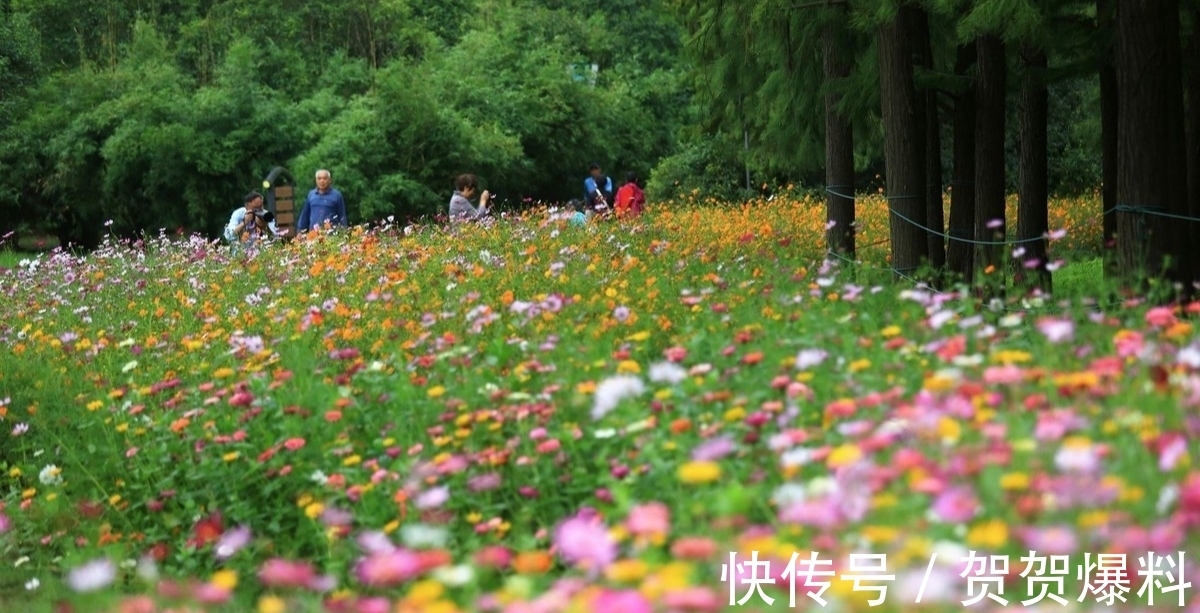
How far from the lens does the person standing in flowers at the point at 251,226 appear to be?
1250cm

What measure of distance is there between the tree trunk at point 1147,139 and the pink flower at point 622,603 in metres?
5.67

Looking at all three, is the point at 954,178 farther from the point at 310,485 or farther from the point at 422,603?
the point at 422,603

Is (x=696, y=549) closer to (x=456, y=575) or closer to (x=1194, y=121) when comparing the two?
(x=456, y=575)

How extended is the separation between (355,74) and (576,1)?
1572 cm

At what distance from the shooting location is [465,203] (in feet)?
44.4

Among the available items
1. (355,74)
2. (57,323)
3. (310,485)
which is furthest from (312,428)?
(355,74)

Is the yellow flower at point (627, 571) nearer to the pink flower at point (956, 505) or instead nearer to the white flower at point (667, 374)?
the pink flower at point (956, 505)

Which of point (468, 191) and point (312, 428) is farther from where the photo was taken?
point (468, 191)

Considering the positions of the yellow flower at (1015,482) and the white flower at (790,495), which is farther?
the white flower at (790,495)

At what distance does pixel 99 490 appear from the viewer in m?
6.02

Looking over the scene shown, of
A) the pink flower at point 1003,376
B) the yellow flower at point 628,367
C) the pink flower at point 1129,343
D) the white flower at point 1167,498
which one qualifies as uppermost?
the pink flower at point 1129,343

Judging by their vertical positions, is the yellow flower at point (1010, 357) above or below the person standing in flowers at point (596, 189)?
above

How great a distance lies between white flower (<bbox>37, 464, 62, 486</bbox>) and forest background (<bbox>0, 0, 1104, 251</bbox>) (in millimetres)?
8540

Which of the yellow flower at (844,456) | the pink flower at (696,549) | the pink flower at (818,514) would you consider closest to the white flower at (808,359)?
the yellow flower at (844,456)
